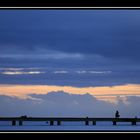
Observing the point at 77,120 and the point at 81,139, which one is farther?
the point at 77,120

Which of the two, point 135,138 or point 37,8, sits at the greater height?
point 37,8

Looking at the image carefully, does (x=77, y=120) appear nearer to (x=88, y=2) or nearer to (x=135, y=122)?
(x=135, y=122)

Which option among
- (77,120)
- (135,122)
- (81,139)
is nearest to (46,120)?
(77,120)

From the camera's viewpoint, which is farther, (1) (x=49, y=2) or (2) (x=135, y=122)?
(2) (x=135, y=122)

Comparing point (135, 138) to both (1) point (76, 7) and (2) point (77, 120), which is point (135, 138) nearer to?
(1) point (76, 7)

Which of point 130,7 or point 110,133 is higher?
point 130,7

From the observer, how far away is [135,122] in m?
37.8

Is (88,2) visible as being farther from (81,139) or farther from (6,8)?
(81,139)

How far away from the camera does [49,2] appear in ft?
13.0

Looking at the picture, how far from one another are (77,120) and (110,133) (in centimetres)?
3493

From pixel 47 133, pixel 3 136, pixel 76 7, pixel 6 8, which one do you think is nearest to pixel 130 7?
pixel 76 7

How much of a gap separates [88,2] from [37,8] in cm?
50

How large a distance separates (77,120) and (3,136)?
34949mm

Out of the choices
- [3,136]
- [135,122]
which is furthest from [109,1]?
[135,122]
